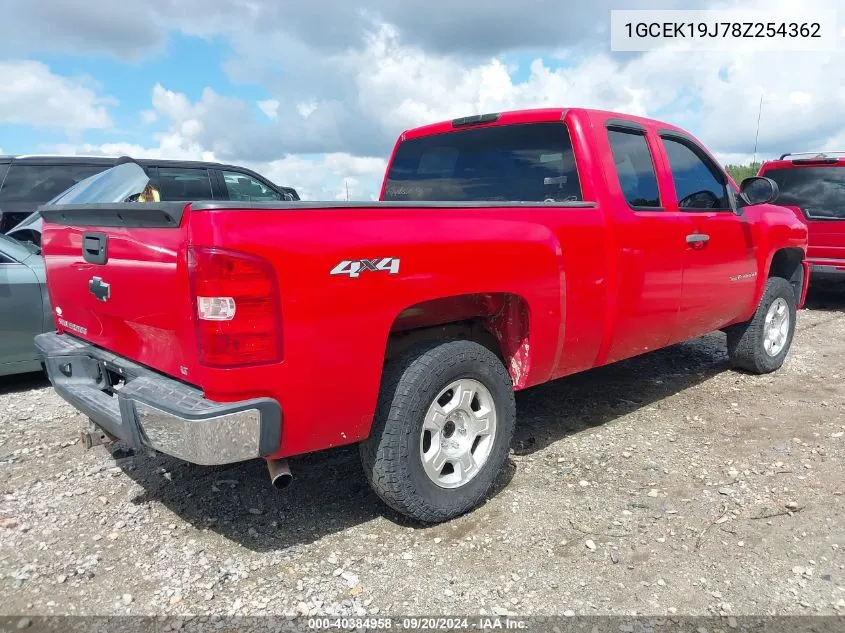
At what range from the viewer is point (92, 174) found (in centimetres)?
825

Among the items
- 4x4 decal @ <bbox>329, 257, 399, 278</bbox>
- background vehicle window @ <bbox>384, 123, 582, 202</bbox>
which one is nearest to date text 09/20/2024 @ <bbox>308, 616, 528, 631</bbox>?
4x4 decal @ <bbox>329, 257, 399, 278</bbox>

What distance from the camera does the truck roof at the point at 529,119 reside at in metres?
3.83

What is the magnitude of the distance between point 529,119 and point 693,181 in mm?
1380

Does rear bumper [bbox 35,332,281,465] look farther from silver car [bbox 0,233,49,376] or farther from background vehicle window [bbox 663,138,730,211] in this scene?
background vehicle window [bbox 663,138,730,211]

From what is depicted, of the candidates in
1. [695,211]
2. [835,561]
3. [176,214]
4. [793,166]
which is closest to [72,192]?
[176,214]

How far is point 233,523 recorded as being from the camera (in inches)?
125

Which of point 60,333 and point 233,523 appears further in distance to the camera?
point 60,333

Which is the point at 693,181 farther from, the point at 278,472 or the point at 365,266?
the point at 278,472

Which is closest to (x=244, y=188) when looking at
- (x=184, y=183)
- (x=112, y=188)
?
(x=184, y=183)

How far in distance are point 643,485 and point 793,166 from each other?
22.0 feet

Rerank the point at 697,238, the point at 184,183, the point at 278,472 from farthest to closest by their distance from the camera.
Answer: the point at 184,183, the point at 697,238, the point at 278,472

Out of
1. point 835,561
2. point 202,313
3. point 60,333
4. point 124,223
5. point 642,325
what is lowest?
point 835,561

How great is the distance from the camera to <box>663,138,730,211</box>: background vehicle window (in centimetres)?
438

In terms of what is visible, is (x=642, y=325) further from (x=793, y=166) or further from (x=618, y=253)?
(x=793, y=166)
